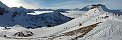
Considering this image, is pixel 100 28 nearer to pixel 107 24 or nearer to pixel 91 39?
pixel 107 24

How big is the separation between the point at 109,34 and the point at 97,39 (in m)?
3.00

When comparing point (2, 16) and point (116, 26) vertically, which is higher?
point (116, 26)

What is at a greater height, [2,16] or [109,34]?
[109,34]

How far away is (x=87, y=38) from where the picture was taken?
5694cm

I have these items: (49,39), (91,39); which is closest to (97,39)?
(91,39)

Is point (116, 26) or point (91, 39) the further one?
point (116, 26)

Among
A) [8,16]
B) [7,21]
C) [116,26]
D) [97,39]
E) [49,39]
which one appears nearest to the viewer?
[97,39]

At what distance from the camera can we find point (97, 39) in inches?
2124

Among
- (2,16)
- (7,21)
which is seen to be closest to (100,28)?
(7,21)

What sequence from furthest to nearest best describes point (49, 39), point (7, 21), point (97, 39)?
1. point (7, 21)
2. point (49, 39)
3. point (97, 39)

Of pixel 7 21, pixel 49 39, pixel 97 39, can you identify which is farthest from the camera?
pixel 7 21

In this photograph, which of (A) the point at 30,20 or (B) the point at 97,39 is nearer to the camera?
(B) the point at 97,39

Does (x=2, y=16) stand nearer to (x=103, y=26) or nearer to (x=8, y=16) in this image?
(x=8, y=16)

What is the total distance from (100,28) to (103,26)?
107 centimetres
